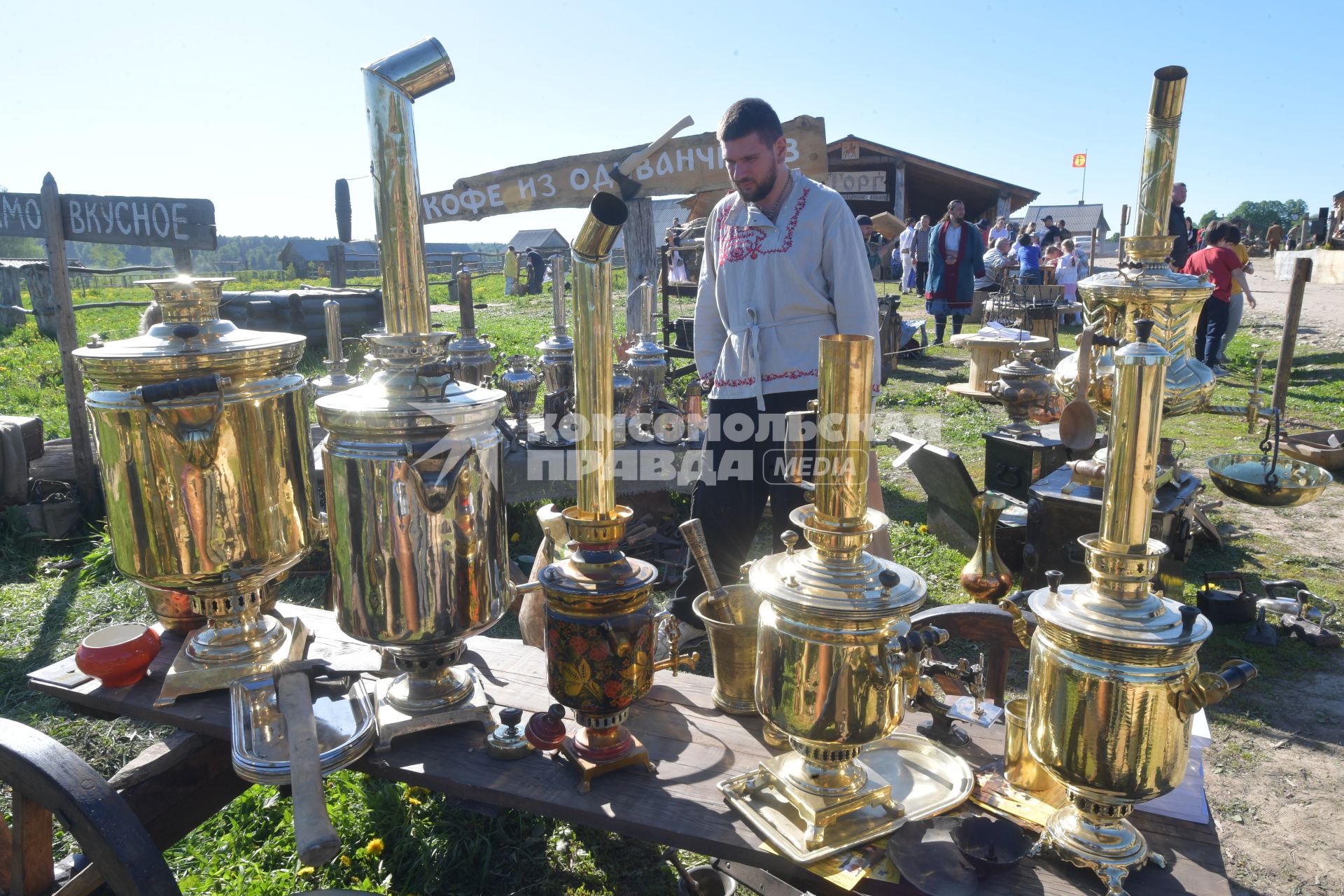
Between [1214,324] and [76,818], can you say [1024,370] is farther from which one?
[1214,324]

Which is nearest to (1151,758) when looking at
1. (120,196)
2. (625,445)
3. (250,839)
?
(250,839)

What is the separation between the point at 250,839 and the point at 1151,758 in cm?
267

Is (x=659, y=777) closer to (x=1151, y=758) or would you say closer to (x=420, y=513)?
(x=420, y=513)

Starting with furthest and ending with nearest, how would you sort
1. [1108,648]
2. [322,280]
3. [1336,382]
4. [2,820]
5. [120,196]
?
[322,280] → [1336,382] → [120,196] → [2,820] → [1108,648]

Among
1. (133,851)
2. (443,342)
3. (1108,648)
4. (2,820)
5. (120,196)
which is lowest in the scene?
(2,820)

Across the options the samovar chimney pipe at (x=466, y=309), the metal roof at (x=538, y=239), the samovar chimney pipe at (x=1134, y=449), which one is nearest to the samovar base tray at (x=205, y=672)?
the samovar chimney pipe at (x=1134, y=449)

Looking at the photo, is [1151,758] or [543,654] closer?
[1151,758]

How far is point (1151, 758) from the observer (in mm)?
1200

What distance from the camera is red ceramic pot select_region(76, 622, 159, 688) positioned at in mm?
1966

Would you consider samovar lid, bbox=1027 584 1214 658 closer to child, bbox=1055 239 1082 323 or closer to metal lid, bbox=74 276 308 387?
metal lid, bbox=74 276 308 387

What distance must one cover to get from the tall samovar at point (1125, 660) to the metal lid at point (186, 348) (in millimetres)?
1531

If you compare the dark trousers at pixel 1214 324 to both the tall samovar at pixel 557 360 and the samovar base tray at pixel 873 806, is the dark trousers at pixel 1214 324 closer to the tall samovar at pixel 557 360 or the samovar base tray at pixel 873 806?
the tall samovar at pixel 557 360

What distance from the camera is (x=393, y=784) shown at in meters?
2.80

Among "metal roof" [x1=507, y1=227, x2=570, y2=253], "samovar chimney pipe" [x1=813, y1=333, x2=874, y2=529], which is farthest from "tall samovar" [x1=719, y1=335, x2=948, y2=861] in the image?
"metal roof" [x1=507, y1=227, x2=570, y2=253]
